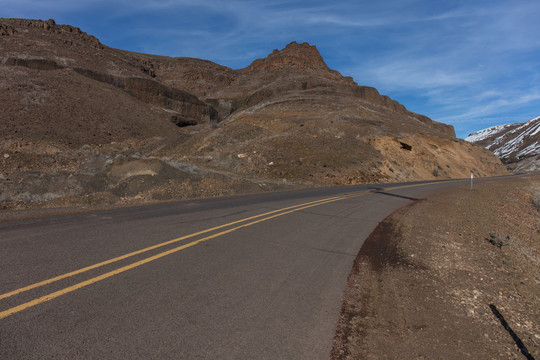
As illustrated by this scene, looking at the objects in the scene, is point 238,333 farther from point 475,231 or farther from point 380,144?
point 380,144

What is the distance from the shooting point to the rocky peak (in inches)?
4318

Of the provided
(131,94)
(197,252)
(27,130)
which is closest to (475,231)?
(197,252)

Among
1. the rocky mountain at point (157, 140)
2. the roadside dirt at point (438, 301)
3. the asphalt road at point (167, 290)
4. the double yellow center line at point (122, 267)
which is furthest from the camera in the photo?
the rocky mountain at point (157, 140)

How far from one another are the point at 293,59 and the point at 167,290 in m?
116

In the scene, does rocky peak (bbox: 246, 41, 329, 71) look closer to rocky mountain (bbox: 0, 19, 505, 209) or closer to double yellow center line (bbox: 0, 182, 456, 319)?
rocky mountain (bbox: 0, 19, 505, 209)

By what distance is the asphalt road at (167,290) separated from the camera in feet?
9.39

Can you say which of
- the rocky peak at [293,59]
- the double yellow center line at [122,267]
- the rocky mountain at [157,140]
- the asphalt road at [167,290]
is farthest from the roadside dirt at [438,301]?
the rocky peak at [293,59]

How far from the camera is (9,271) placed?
13.9 ft

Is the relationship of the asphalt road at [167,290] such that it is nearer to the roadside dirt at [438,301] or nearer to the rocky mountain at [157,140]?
the roadside dirt at [438,301]

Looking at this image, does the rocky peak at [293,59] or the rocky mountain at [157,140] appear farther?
the rocky peak at [293,59]

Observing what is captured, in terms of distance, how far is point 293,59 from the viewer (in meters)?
111

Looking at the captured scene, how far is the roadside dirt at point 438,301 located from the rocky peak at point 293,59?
105410 mm

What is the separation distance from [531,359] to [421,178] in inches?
1571

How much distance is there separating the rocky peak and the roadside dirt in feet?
346
